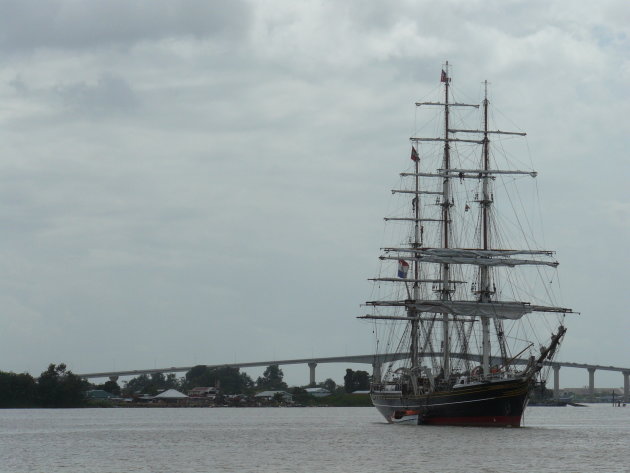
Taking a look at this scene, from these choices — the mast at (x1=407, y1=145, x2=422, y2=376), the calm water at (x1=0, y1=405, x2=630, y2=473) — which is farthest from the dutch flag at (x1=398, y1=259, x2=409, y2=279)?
the calm water at (x1=0, y1=405, x2=630, y2=473)

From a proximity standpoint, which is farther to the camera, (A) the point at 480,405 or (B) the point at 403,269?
(B) the point at 403,269

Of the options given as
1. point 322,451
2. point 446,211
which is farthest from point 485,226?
point 322,451

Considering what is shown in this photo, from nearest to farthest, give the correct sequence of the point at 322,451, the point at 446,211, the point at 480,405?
the point at 322,451 < the point at 480,405 < the point at 446,211

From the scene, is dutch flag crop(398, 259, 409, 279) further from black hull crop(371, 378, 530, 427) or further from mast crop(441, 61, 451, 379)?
black hull crop(371, 378, 530, 427)

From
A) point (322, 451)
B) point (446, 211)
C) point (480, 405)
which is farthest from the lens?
point (446, 211)

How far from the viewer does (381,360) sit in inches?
6097

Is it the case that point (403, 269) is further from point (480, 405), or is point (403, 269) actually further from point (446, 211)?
point (480, 405)

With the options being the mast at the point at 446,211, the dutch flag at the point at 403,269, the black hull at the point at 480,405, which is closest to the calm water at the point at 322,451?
the black hull at the point at 480,405

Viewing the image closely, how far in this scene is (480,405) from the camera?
101562 mm

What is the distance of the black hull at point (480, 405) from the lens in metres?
100

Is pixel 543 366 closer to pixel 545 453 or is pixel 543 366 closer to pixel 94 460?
pixel 545 453

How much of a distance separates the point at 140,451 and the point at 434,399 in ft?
120

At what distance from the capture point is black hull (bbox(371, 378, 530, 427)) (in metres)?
100

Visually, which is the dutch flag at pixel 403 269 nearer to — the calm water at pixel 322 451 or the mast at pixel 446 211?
the mast at pixel 446 211
